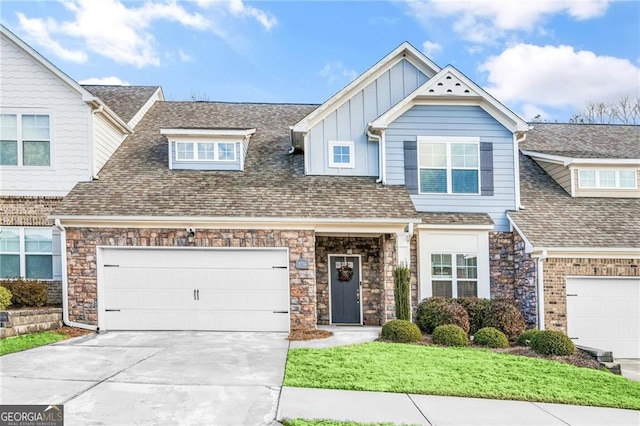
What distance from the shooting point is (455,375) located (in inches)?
309

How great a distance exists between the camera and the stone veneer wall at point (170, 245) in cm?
1155

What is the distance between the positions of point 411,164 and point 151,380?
9.26m

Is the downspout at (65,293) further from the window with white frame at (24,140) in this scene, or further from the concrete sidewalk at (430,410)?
the concrete sidewalk at (430,410)

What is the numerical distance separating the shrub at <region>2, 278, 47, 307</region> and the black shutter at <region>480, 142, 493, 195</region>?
12077 millimetres

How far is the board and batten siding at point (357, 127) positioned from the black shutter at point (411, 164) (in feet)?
2.84

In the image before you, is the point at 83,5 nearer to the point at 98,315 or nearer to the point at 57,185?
the point at 57,185

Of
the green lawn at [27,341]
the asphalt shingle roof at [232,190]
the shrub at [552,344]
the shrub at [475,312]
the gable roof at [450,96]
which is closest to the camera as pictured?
the green lawn at [27,341]

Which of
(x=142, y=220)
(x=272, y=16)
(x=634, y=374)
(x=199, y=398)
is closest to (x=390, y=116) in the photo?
(x=272, y=16)

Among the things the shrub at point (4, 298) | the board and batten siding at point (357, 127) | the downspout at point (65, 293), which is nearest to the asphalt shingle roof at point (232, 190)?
the board and batten siding at point (357, 127)

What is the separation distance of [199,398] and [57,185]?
8.90m

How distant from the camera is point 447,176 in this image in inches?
538

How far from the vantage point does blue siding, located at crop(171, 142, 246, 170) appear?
45.6 ft

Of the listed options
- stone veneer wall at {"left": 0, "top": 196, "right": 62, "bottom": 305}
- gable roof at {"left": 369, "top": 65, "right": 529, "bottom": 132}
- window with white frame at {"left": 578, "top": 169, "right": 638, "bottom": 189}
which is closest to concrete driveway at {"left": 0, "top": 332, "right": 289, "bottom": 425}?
stone veneer wall at {"left": 0, "top": 196, "right": 62, "bottom": 305}

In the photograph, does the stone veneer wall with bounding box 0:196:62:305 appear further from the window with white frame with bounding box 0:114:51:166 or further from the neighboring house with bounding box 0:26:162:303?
the window with white frame with bounding box 0:114:51:166
